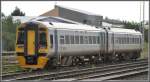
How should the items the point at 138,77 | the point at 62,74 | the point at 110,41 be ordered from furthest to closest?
the point at 110,41 < the point at 62,74 < the point at 138,77

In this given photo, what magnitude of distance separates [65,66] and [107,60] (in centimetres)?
861

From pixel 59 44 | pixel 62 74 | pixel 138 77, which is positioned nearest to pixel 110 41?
pixel 59 44

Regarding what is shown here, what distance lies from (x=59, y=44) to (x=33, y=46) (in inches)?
55.7

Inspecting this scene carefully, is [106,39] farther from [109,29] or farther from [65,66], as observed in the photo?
[65,66]

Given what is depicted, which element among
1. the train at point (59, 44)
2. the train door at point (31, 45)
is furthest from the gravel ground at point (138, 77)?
the train door at point (31, 45)

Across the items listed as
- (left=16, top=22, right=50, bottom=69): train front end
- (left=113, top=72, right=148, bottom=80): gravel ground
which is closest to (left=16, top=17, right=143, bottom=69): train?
(left=16, top=22, right=50, bottom=69): train front end

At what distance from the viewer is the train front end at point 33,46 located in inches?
870

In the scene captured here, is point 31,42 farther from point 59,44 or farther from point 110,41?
point 110,41

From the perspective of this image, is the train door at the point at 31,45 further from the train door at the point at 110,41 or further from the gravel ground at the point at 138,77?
the train door at the point at 110,41

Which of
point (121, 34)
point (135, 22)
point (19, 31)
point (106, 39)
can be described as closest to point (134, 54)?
point (121, 34)

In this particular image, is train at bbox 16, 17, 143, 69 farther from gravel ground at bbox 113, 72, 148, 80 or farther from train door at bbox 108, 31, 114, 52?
gravel ground at bbox 113, 72, 148, 80

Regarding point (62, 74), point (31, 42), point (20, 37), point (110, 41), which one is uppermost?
point (20, 37)

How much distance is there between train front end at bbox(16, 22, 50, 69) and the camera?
2209 centimetres

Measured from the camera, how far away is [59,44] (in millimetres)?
23016
